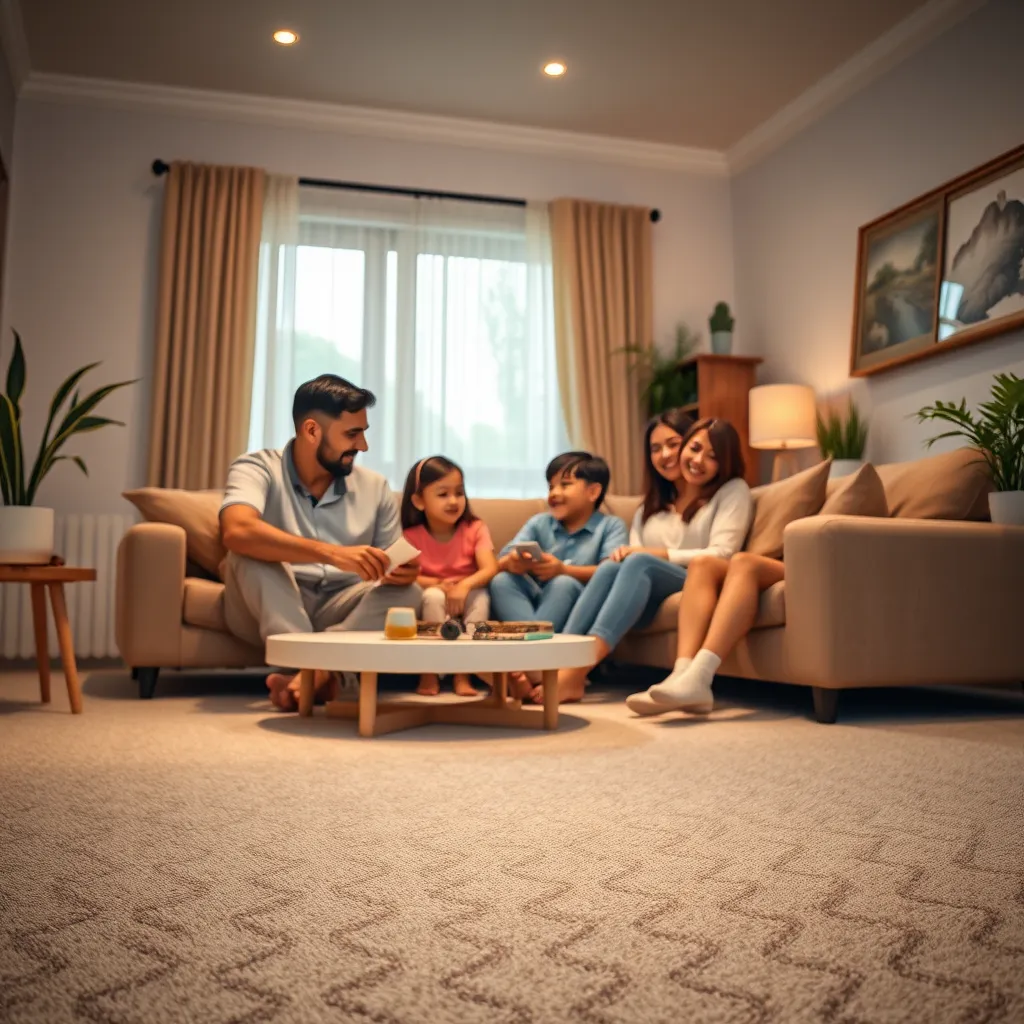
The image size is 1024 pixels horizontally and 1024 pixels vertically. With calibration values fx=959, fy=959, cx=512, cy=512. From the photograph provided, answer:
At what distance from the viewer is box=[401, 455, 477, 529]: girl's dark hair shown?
128 inches

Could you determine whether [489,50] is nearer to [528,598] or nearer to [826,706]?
[528,598]

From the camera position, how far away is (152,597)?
2.94 metres

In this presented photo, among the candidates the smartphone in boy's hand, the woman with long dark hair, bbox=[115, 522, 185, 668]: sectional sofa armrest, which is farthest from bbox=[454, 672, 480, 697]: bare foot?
bbox=[115, 522, 185, 668]: sectional sofa armrest

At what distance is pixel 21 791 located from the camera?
1543 millimetres

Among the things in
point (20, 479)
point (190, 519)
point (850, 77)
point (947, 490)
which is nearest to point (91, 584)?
point (190, 519)

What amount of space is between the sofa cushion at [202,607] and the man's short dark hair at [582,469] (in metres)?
1.25

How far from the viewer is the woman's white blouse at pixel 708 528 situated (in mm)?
3039

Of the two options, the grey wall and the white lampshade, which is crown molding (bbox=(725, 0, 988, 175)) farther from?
the white lampshade

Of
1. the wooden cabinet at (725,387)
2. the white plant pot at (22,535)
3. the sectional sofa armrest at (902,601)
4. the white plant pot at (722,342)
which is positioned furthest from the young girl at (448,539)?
the white plant pot at (722,342)

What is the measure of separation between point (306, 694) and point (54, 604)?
76 cm

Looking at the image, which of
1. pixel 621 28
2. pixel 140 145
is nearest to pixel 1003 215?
pixel 621 28

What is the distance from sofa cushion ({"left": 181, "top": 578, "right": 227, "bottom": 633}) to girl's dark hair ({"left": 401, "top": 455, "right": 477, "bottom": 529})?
694mm

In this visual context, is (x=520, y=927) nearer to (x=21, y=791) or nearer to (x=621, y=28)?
(x=21, y=791)

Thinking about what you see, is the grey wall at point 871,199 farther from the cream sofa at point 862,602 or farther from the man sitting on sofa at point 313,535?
the man sitting on sofa at point 313,535
